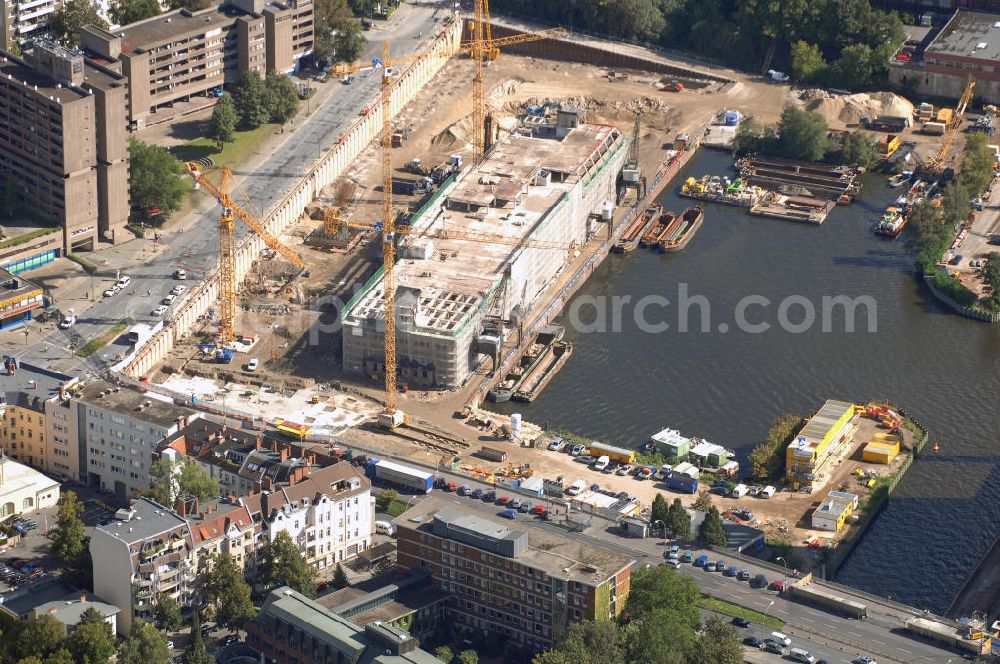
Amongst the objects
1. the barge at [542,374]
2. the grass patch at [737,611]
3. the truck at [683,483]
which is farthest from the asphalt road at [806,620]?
the barge at [542,374]

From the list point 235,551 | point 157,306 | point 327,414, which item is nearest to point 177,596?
point 235,551

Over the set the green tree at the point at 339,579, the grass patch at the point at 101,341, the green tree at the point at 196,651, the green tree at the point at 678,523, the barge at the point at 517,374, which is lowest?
the barge at the point at 517,374

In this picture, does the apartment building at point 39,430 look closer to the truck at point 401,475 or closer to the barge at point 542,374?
the truck at point 401,475

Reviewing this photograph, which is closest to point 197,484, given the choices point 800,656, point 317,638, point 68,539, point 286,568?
point 68,539

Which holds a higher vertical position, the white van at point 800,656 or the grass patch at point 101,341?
the white van at point 800,656

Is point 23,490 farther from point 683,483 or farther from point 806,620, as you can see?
point 806,620

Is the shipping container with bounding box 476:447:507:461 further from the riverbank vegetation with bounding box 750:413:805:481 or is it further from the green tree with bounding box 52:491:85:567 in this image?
the green tree with bounding box 52:491:85:567

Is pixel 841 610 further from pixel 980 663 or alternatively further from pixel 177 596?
pixel 177 596
